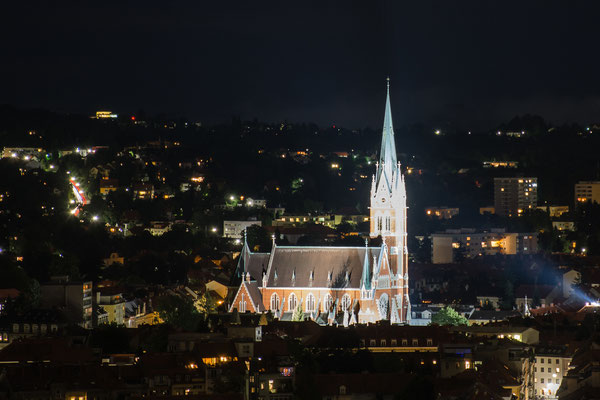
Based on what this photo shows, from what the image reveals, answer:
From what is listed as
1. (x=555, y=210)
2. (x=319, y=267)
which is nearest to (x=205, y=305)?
(x=319, y=267)

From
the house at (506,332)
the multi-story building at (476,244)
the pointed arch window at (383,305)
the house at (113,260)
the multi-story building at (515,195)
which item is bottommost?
the house at (506,332)

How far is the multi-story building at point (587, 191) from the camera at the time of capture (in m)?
167

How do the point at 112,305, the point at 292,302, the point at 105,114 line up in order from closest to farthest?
1. the point at 292,302
2. the point at 112,305
3. the point at 105,114

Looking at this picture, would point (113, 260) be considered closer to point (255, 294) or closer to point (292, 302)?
point (255, 294)

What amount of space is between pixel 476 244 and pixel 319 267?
60.5m

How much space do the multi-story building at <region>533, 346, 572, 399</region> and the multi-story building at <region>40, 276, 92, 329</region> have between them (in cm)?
2331

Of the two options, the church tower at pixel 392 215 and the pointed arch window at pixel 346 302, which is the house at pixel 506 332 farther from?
the church tower at pixel 392 215

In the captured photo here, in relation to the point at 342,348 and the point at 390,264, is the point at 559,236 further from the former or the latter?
the point at 342,348

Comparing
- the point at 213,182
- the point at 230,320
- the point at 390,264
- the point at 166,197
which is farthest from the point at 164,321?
the point at 213,182

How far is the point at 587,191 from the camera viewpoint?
551 ft

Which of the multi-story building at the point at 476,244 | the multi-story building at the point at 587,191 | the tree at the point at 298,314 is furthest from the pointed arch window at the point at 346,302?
the multi-story building at the point at 587,191

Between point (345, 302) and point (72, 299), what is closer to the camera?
point (72, 299)

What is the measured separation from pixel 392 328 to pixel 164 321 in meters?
13.0

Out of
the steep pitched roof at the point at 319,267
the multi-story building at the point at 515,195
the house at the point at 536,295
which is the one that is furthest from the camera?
the multi-story building at the point at 515,195
